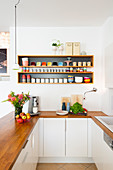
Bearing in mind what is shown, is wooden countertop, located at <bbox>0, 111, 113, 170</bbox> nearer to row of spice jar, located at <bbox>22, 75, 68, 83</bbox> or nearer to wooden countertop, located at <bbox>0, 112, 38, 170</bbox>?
wooden countertop, located at <bbox>0, 112, 38, 170</bbox>

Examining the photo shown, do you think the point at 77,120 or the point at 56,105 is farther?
the point at 56,105

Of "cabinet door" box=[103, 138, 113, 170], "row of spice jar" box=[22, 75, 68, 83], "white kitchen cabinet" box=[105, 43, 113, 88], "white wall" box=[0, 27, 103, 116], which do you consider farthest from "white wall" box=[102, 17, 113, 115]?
"cabinet door" box=[103, 138, 113, 170]

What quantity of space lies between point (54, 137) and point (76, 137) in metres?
0.41

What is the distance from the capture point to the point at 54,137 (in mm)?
2727

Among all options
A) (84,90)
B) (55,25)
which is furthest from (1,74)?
(84,90)

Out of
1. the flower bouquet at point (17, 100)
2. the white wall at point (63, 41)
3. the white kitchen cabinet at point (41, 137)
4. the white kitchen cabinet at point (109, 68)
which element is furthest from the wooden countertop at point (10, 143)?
the white kitchen cabinet at point (109, 68)

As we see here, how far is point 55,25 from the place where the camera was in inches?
126

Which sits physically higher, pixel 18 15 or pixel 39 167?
pixel 18 15

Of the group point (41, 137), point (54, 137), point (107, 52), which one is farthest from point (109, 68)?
point (41, 137)

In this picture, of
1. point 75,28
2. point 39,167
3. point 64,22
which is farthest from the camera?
point 75,28

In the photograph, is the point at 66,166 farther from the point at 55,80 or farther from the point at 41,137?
the point at 55,80

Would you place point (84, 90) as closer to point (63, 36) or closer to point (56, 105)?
point (56, 105)

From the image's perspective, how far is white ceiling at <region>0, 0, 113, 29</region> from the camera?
231 cm

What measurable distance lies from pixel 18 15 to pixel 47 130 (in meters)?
2.19
